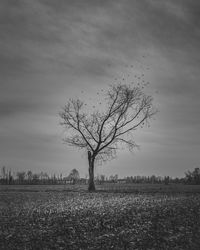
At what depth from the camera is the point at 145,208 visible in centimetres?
1883

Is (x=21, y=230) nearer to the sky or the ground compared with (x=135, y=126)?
nearer to the ground

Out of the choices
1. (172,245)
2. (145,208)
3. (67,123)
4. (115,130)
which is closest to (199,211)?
(145,208)

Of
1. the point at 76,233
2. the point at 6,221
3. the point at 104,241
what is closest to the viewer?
the point at 104,241

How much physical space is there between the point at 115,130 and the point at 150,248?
39.5 metres

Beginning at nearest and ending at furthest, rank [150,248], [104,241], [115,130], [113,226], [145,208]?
1. [150,248]
2. [104,241]
3. [113,226]
4. [145,208]
5. [115,130]

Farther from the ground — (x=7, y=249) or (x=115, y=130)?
(x=115, y=130)

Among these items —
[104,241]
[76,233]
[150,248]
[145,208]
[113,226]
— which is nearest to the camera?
[150,248]

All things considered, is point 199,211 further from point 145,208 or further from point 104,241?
point 104,241

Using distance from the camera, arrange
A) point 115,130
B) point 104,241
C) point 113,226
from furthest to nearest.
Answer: point 115,130 → point 113,226 → point 104,241

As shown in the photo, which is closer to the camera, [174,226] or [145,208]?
[174,226]

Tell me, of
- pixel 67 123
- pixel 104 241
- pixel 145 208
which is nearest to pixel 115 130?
pixel 67 123

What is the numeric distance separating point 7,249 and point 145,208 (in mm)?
9533

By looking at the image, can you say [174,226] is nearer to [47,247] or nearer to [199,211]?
[199,211]

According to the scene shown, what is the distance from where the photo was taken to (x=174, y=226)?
13.9 metres
